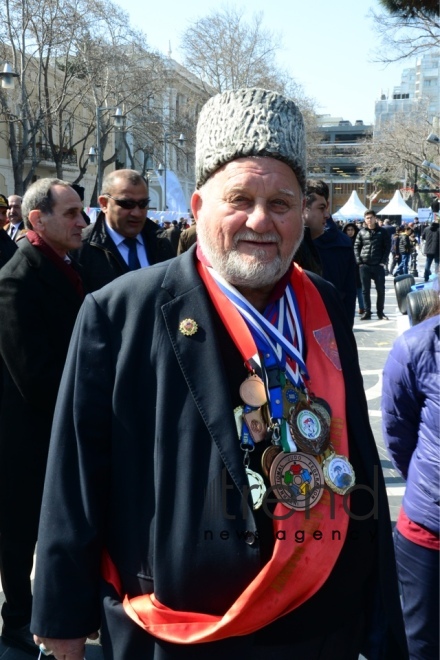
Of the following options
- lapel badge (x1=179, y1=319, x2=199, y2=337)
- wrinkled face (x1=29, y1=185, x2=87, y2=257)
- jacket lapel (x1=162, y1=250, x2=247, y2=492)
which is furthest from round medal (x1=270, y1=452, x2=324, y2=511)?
wrinkled face (x1=29, y1=185, x2=87, y2=257)

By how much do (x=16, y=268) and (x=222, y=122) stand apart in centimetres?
162

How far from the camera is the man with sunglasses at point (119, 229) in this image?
14.8ft

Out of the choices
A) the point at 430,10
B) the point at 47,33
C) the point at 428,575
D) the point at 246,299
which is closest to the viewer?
the point at 246,299

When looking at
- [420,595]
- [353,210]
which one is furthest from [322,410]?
[353,210]

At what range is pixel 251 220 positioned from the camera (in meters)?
1.89

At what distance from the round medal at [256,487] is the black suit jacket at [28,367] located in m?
1.52

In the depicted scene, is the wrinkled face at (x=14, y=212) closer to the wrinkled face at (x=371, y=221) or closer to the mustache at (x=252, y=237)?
the wrinkled face at (x=371, y=221)

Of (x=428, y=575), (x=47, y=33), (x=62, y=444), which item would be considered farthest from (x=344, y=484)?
(x=47, y=33)

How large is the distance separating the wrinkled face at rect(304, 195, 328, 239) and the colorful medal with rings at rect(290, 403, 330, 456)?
4.17 metres

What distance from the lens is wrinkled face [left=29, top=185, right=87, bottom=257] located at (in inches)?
140

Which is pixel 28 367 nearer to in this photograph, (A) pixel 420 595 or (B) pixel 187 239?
(A) pixel 420 595

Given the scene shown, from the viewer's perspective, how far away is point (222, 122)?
6.36 ft

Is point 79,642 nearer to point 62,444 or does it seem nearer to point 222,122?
point 62,444

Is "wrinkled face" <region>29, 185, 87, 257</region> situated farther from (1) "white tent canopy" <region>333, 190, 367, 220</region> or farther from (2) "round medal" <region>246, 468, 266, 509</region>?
(1) "white tent canopy" <region>333, 190, 367, 220</region>
